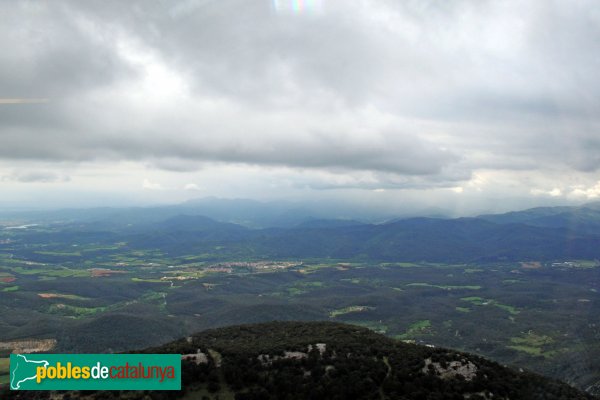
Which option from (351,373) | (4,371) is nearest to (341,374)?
(351,373)

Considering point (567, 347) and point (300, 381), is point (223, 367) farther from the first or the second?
point (567, 347)

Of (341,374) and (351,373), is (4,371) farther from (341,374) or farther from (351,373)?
(351,373)

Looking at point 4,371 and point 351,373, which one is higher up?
point 351,373

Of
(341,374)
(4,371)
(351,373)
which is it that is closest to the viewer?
(351,373)

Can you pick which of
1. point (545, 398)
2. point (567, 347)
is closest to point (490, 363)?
point (545, 398)

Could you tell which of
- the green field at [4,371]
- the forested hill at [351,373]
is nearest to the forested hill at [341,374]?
the forested hill at [351,373]

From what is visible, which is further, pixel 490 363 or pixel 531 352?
pixel 531 352

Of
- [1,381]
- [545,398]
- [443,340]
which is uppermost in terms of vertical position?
[545,398]

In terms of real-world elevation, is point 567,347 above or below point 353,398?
below
